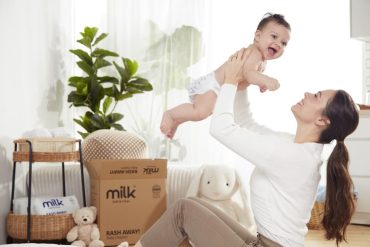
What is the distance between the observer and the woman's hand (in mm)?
1933

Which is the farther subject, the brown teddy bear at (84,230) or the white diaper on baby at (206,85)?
the brown teddy bear at (84,230)

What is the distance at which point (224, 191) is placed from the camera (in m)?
3.76

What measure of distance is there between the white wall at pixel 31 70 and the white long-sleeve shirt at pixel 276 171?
1.91 meters

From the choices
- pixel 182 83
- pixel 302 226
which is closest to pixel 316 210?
pixel 182 83

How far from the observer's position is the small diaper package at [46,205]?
3502 millimetres

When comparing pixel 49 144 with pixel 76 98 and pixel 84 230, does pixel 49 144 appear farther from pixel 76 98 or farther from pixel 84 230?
pixel 76 98

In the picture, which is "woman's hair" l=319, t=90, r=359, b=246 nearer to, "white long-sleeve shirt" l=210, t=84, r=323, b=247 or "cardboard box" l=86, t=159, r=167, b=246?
"white long-sleeve shirt" l=210, t=84, r=323, b=247

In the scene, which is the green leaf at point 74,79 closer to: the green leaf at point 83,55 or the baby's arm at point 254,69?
the green leaf at point 83,55

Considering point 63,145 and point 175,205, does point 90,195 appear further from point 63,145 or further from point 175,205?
point 175,205

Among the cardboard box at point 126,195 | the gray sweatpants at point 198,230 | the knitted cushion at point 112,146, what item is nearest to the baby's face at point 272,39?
the gray sweatpants at point 198,230

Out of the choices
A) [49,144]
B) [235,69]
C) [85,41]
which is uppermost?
[85,41]

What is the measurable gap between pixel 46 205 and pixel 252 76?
1959 millimetres

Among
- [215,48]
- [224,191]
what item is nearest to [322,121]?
[224,191]

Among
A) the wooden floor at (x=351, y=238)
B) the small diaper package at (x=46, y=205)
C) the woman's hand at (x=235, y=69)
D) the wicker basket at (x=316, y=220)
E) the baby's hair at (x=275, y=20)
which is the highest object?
the baby's hair at (x=275, y=20)
